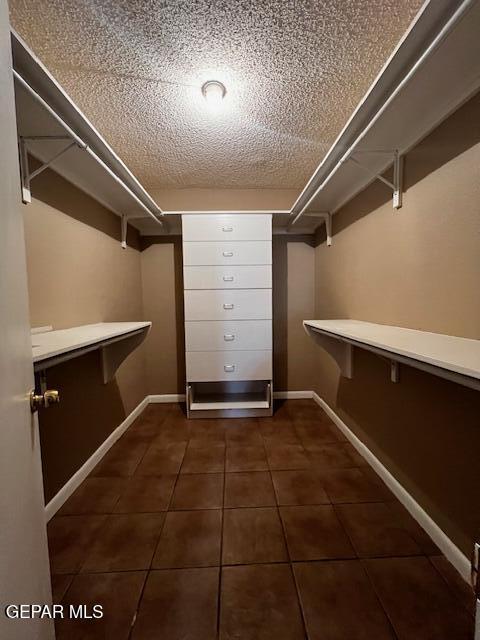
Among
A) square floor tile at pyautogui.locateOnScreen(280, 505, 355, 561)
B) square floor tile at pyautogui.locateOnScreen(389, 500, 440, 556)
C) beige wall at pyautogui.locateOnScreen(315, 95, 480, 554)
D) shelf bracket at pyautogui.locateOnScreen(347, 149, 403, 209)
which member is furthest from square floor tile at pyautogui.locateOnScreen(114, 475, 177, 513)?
shelf bracket at pyautogui.locateOnScreen(347, 149, 403, 209)

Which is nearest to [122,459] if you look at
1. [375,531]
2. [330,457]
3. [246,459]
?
[246,459]

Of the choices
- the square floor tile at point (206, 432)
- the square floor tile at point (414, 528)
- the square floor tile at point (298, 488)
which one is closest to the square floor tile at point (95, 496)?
the square floor tile at point (206, 432)

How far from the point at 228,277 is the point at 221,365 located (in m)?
0.77

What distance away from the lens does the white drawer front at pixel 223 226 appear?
2.30 m

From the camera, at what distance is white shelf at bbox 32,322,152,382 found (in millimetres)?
912

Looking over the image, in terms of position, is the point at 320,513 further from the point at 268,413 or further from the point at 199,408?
the point at 199,408

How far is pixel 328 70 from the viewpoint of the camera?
1.26 m

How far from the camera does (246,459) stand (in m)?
1.83

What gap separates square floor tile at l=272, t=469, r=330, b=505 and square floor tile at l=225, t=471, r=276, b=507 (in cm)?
5

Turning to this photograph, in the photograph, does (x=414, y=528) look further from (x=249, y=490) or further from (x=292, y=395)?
(x=292, y=395)

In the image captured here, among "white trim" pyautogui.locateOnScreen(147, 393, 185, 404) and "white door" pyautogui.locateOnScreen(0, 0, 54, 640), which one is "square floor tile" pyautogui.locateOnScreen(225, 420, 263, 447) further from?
"white door" pyautogui.locateOnScreen(0, 0, 54, 640)

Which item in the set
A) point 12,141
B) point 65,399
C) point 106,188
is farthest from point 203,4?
point 65,399

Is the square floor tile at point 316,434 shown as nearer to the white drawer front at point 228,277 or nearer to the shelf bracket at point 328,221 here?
the white drawer front at point 228,277

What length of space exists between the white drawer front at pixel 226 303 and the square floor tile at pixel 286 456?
1.04 meters
